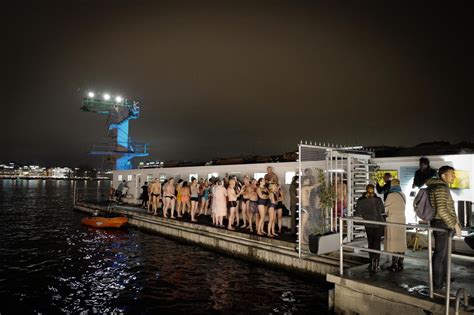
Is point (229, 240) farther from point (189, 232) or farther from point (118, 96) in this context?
point (118, 96)

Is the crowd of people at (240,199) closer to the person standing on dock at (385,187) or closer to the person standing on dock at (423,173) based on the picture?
the person standing on dock at (385,187)

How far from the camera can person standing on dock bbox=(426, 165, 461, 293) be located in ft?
18.5

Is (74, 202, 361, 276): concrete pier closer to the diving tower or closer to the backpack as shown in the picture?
the backpack

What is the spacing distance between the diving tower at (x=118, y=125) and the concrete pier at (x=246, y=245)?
16.2 meters

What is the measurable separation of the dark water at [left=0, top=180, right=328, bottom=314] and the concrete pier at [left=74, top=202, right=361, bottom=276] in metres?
0.33

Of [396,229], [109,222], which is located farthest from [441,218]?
[109,222]

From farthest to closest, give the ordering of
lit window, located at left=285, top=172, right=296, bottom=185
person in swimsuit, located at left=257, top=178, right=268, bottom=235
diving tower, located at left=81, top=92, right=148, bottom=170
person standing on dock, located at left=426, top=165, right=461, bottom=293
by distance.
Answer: diving tower, located at left=81, top=92, right=148, bottom=170 → lit window, located at left=285, top=172, right=296, bottom=185 → person in swimsuit, located at left=257, top=178, right=268, bottom=235 → person standing on dock, located at left=426, top=165, right=461, bottom=293

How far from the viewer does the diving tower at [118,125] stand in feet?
108

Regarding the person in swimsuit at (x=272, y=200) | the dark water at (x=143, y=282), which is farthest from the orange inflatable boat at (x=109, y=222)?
the person in swimsuit at (x=272, y=200)

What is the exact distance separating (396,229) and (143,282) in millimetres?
7182

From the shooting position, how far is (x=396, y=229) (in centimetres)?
710

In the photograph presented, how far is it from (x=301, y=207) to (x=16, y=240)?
15422 mm

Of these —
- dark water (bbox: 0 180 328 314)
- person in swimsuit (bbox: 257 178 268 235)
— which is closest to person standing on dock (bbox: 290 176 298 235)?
person in swimsuit (bbox: 257 178 268 235)

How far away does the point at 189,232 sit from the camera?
14.7m
